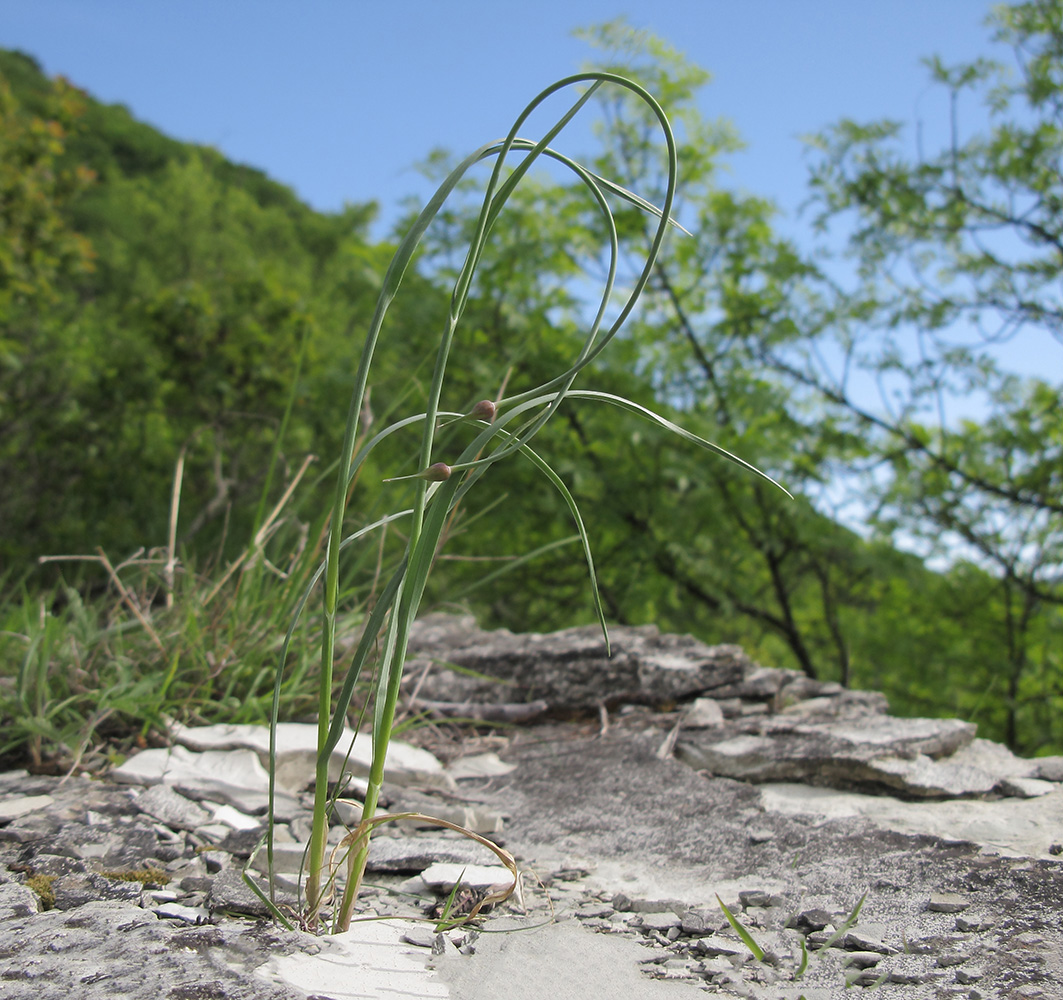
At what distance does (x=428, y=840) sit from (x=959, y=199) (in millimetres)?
4099

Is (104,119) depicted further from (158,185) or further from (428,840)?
(428,840)

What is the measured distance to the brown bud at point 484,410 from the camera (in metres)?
0.86

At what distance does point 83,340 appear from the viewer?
7316 mm

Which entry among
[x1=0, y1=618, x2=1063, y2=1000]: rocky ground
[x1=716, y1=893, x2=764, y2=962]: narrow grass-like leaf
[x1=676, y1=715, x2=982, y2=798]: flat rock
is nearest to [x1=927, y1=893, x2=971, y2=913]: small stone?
[x1=0, y1=618, x2=1063, y2=1000]: rocky ground

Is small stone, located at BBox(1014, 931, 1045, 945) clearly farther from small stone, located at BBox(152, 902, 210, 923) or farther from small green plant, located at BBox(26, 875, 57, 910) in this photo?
small green plant, located at BBox(26, 875, 57, 910)

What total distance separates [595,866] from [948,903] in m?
0.49

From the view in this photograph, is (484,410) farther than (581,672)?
No

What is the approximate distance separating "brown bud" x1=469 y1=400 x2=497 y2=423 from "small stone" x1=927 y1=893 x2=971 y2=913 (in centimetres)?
84

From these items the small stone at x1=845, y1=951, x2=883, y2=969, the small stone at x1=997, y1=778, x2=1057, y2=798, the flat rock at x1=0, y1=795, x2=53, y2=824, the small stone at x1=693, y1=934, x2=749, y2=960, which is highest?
the small stone at x1=997, y1=778, x2=1057, y2=798

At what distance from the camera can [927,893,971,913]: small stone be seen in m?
0.99

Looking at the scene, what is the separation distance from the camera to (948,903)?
1.01 metres

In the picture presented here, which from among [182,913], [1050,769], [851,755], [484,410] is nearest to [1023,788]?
[1050,769]

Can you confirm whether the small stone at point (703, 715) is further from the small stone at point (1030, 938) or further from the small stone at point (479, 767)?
the small stone at point (1030, 938)

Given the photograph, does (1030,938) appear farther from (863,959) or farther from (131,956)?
(131,956)
